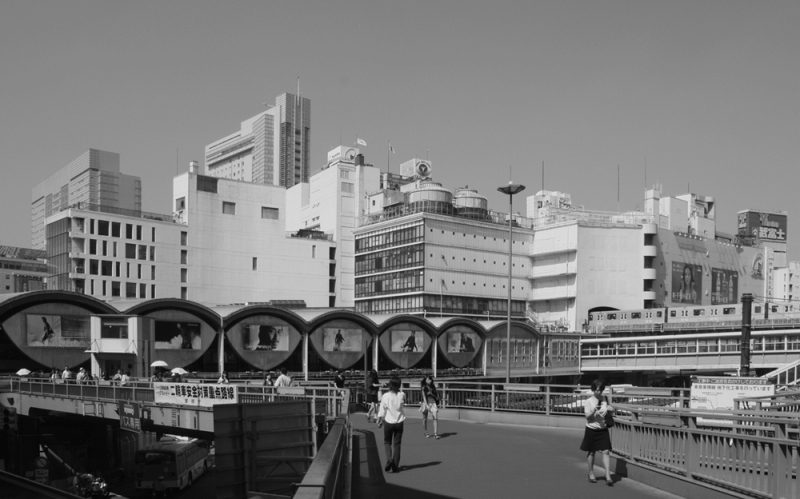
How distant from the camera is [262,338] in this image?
64.0 m

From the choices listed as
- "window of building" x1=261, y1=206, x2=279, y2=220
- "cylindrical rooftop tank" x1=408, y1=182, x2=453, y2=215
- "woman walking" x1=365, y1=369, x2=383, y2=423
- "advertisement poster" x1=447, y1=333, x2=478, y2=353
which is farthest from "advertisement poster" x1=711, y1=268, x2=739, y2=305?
"woman walking" x1=365, y1=369, x2=383, y2=423

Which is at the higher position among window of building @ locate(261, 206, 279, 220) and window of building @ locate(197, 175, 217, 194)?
window of building @ locate(197, 175, 217, 194)

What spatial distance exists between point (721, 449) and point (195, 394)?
2190 cm

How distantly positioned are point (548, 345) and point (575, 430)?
204 feet

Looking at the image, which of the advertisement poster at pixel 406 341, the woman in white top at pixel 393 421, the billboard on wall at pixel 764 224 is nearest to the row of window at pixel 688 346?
the advertisement poster at pixel 406 341

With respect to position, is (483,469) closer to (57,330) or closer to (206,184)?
(57,330)

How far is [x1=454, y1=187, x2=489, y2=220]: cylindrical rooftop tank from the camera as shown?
336 feet

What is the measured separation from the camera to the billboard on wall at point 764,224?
17638cm

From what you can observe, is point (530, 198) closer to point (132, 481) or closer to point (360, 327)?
point (360, 327)

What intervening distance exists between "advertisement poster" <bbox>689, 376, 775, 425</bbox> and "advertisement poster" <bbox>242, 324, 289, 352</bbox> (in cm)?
4647

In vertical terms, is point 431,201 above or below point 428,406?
above

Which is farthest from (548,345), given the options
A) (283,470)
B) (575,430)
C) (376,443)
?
(283,470)

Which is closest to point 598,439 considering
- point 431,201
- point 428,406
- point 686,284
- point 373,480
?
point 373,480

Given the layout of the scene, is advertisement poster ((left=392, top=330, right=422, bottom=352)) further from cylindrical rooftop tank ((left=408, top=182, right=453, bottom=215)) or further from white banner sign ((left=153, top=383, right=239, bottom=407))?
white banner sign ((left=153, top=383, right=239, bottom=407))
